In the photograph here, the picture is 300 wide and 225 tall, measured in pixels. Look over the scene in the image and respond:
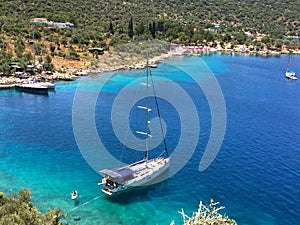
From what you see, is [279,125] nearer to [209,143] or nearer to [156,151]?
[209,143]

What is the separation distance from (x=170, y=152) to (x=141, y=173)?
1001 cm

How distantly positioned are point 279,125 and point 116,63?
6335 centimetres

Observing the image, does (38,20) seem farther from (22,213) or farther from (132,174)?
(22,213)

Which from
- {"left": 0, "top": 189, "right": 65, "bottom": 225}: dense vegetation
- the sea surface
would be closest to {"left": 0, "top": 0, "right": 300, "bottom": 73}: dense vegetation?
the sea surface

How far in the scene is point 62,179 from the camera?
42594mm

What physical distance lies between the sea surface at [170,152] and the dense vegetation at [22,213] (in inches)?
269

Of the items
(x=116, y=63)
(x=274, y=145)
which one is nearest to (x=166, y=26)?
(x=116, y=63)

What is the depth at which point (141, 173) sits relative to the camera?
134 ft

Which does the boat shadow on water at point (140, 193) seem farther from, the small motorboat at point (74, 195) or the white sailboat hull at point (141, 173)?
the small motorboat at point (74, 195)

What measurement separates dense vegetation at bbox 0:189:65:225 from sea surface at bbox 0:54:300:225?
22.4 ft

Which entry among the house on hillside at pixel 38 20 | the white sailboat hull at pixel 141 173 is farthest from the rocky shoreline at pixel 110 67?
the white sailboat hull at pixel 141 173

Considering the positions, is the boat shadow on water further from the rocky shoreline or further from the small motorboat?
the rocky shoreline

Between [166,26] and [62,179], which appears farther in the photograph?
[166,26]

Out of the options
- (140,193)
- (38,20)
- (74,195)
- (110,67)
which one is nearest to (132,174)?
(140,193)
